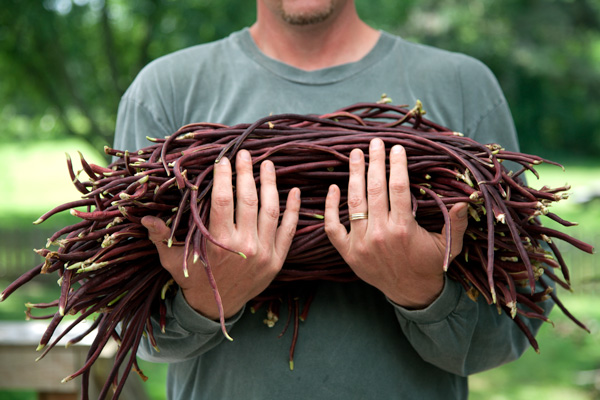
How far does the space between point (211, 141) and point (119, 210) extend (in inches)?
9.2

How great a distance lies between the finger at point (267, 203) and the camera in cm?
114

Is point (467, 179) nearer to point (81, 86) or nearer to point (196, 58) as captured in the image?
point (196, 58)

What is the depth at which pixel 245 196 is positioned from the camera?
112cm

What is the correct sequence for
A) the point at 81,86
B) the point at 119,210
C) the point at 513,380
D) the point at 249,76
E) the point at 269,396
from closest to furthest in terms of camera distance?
the point at 119,210 → the point at 269,396 → the point at 249,76 → the point at 513,380 → the point at 81,86

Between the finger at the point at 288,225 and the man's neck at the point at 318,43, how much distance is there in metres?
0.60

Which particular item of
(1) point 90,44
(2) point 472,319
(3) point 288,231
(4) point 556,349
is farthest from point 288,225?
(1) point 90,44

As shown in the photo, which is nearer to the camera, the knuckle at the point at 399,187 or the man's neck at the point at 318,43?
the knuckle at the point at 399,187

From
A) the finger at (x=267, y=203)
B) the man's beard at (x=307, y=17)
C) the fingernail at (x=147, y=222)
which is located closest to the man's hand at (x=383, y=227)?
the finger at (x=267, y=203)

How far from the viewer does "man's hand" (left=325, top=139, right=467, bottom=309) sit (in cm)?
112

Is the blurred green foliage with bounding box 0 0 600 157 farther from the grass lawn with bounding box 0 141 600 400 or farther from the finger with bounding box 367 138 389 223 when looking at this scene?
the finger with bounding box 367 138 389 223

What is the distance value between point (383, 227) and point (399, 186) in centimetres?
8

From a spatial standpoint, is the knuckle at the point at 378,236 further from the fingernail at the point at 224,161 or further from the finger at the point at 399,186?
the fingernail at the point at 224,161

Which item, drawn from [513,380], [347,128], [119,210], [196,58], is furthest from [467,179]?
[513,380]

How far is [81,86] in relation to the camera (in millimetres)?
7125
